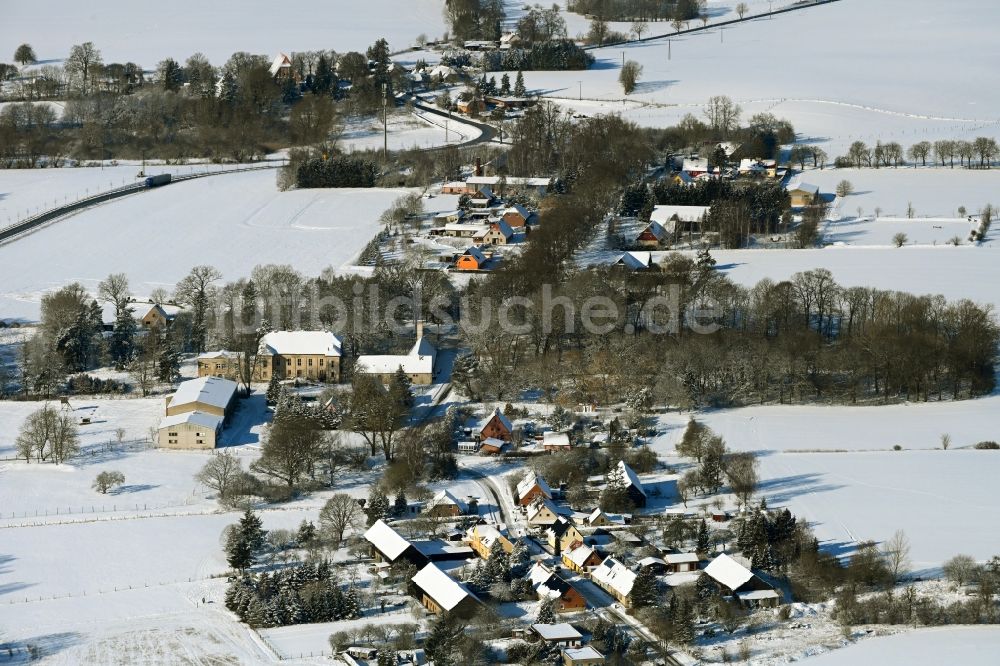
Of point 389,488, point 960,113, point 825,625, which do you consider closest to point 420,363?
point 389,488

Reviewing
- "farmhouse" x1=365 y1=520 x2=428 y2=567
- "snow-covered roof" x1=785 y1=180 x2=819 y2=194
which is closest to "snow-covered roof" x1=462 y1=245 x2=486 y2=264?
"snow-covered roof" x1=785 y1=180 x2=819 y2=194

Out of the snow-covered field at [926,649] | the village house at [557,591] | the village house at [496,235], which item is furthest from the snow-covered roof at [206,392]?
the snow-covered field at [926,649]

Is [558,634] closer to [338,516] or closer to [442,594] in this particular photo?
[442,594]

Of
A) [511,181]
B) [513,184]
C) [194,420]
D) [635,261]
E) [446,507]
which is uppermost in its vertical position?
[511,181]

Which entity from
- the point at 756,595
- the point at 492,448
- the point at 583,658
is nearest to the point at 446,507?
the point at 492,448

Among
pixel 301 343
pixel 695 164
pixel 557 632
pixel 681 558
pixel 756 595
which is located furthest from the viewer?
pixel 695 164

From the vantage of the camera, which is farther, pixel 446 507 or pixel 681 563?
pixel 446 507

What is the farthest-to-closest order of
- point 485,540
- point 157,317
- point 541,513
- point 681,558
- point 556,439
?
point 157,317 → point 556,439 → point 541,513 → point 485,540 → point 681,558
